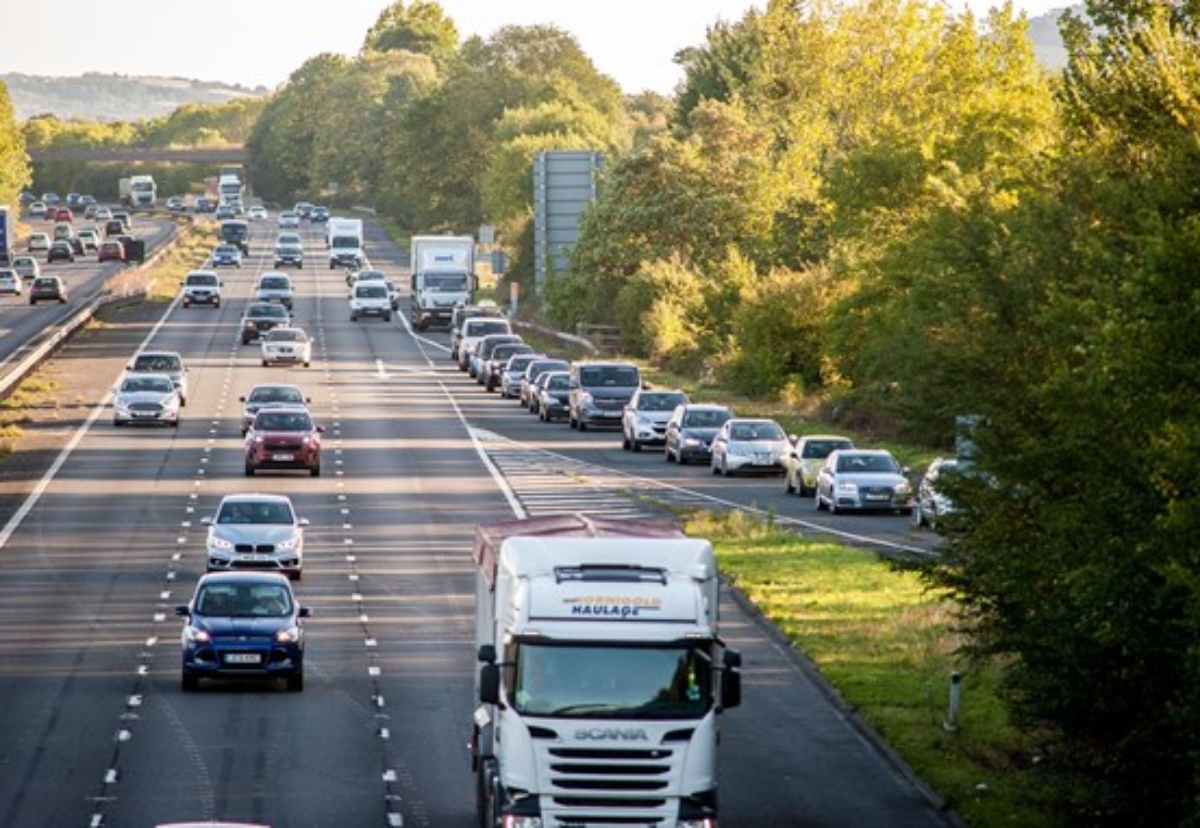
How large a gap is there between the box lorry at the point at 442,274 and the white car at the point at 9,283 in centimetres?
2618

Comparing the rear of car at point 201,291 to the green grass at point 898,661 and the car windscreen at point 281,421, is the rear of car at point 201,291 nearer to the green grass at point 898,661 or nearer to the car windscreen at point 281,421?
the car windscreen at point 281,421

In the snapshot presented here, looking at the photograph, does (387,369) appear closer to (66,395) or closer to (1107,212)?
(66,395)

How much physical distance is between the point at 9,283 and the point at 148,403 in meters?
61.3

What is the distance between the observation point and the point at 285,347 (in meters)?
102

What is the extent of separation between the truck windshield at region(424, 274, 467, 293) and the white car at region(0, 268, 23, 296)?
2738 centimetres

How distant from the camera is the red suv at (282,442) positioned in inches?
2672

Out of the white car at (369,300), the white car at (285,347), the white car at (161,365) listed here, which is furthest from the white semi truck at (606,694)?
the white car at (369,300)

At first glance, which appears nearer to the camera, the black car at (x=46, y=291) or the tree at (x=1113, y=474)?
the tree at (x=1113, y=474)

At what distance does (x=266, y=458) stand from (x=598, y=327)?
46.9 meters

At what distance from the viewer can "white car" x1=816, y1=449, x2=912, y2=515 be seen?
204ft

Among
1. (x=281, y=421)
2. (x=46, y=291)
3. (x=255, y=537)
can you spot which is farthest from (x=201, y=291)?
(x=255, y=537)

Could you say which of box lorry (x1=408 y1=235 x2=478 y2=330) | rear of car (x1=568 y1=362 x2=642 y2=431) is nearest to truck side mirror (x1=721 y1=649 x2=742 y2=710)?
rear of car (x1=568 y1=362 x2=642 y2=431)

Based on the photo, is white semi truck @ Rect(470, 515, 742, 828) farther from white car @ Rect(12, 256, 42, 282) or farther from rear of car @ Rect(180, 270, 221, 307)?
white car @ Rect(12, 256, 42, 282)

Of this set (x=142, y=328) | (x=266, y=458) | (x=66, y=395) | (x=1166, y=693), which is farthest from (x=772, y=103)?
(x=1166, y=693)
